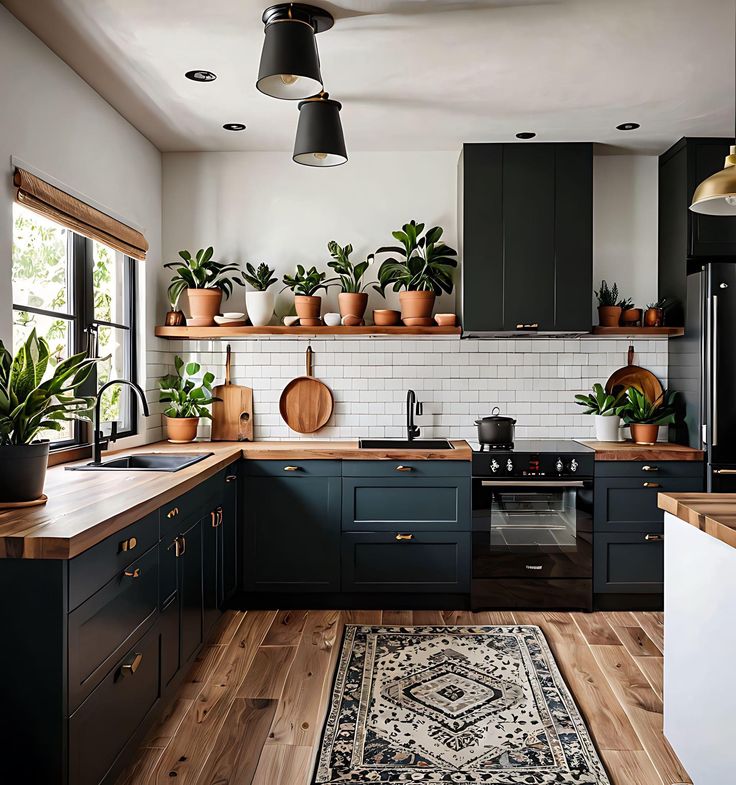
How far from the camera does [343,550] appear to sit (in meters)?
4.29

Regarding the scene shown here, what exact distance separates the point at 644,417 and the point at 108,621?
3.37m

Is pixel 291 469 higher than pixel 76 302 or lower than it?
lower

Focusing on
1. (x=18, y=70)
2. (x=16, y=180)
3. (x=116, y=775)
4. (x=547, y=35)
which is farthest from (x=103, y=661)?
(x=547, y=35)

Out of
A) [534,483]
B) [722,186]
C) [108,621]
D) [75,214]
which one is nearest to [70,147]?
[75,214]

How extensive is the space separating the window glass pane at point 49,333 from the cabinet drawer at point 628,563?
294 cm

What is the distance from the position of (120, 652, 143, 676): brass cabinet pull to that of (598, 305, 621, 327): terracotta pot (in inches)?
135

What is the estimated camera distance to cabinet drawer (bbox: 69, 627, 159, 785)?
2053 millimetres

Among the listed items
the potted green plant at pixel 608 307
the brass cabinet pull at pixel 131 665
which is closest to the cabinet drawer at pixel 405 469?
the potted green plant at pixel 608 307

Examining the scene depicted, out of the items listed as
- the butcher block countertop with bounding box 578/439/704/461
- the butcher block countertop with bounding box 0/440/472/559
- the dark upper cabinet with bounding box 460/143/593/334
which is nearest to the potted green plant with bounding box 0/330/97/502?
the butcher block countertop with bounding box 0/440/472/559

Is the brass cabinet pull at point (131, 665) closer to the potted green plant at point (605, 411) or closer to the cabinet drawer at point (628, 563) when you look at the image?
the cabinet drawer at point (628, 563)

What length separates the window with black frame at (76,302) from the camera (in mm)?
3254

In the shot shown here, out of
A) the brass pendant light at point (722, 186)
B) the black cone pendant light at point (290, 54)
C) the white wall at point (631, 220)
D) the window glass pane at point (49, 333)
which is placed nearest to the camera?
the brass pendant light at point (722, 186)

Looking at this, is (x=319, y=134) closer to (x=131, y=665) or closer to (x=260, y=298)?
(x=260, y=298)

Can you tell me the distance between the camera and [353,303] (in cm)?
467
